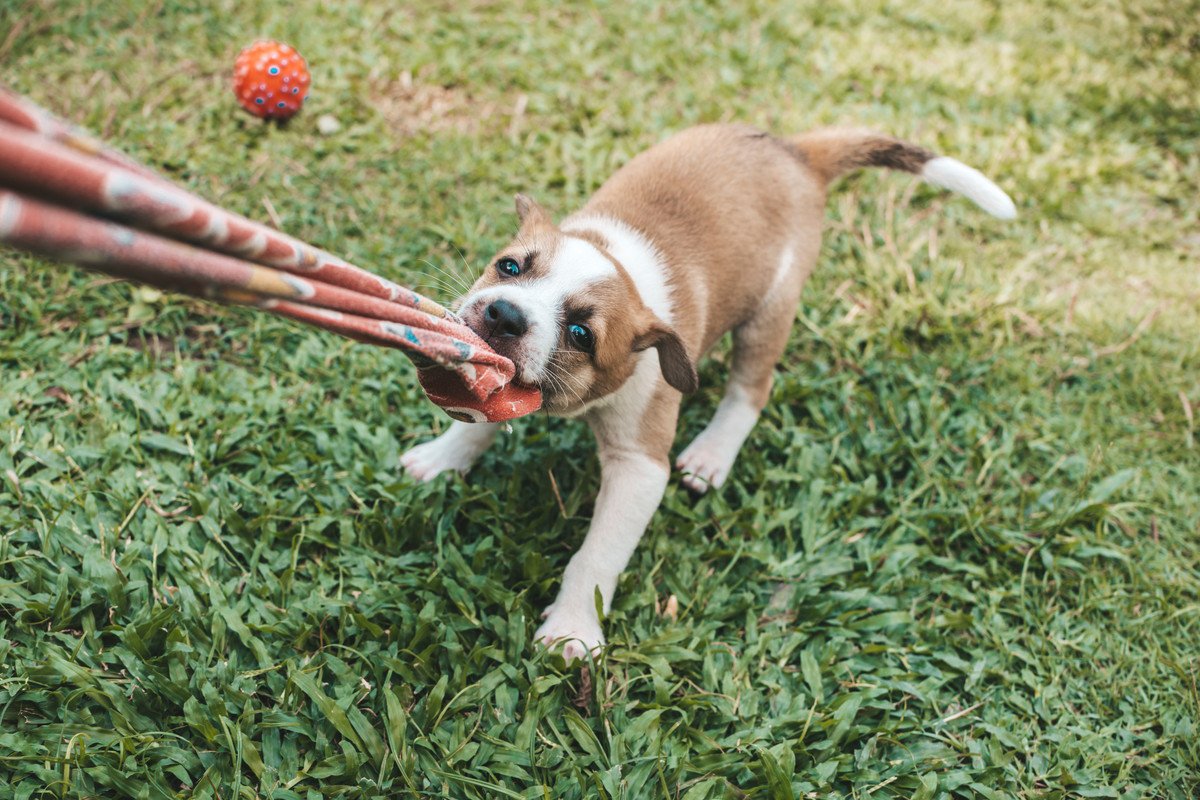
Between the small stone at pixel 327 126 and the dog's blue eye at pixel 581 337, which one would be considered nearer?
the dog's blue eye at pixel 581 337

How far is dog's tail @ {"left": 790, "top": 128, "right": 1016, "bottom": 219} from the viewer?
3842 mm

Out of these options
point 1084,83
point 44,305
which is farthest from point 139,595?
point 1084,83

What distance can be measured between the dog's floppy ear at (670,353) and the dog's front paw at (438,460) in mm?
1028

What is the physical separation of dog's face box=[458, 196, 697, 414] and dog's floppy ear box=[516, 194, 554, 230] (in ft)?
0.17

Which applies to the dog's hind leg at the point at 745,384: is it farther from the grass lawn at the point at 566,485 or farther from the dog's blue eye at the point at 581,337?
the dog's blue eye at the point at 581,337

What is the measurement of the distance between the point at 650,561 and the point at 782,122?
3.47 m

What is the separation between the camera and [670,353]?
2930 mm

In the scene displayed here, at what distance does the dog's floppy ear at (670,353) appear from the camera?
114 inches

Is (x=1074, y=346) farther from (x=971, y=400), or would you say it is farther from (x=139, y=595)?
(x=139, y=595)

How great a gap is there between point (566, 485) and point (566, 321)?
3.81ft

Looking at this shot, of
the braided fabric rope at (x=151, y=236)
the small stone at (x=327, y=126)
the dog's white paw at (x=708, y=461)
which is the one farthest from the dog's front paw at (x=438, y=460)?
the small stone at (x=327, y=126)

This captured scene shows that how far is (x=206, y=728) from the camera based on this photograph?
257 cm

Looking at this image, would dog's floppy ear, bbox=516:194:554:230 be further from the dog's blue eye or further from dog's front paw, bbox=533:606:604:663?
dog's front paw, bbox=533:606:604:663

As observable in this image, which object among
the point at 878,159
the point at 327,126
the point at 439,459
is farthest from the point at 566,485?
the point at 327,126
